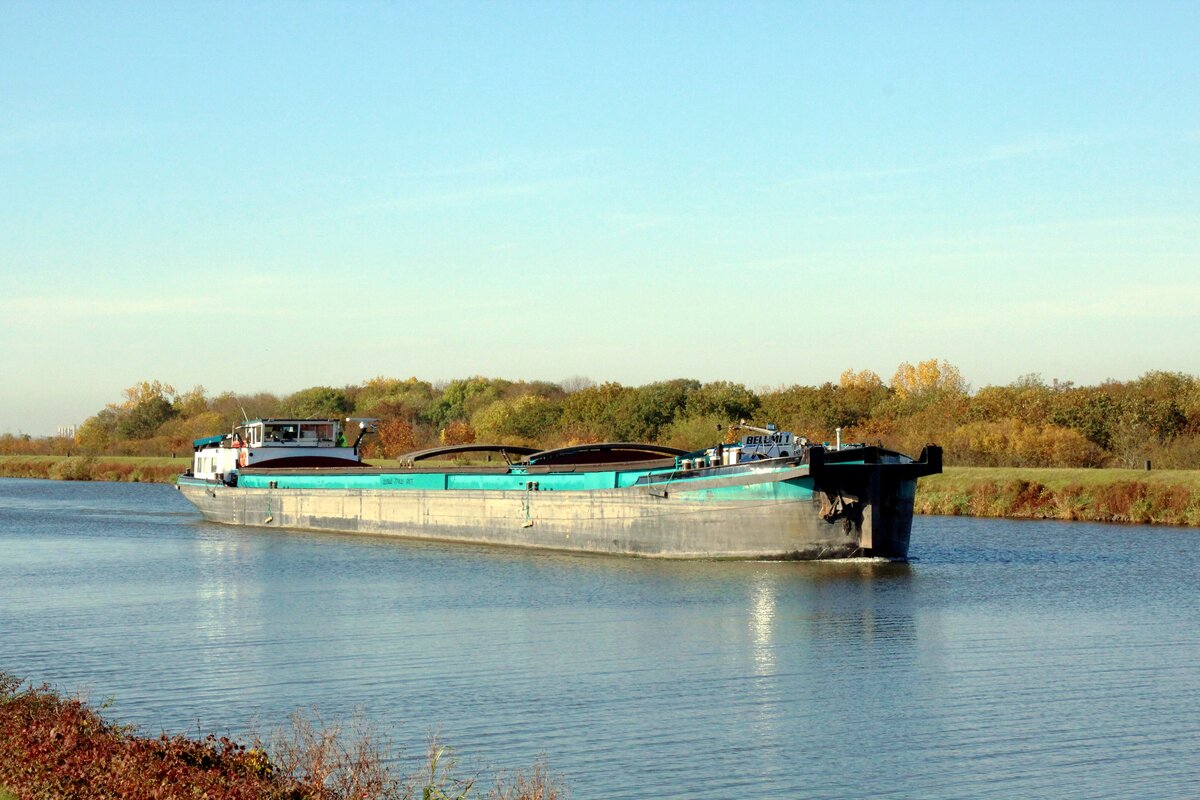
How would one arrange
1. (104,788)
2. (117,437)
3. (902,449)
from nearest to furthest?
(104,788) → (902,449) → (117,437)

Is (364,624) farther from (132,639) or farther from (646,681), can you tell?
(646,681)

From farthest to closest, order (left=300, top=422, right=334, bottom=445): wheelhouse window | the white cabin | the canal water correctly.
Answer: (left=300, top=422, right=334, bottom=445): wheelhouse window → the white cabin → the canal water

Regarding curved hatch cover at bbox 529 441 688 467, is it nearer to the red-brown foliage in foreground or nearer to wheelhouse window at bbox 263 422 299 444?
wheelhouse window at bbox 263 422 299 444

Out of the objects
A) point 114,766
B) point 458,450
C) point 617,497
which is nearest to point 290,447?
point 458,450

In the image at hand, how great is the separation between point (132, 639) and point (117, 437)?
4861 inches

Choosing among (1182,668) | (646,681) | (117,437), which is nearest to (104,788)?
(646,681)

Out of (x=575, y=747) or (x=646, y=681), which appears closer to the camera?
(x=575, y=747)

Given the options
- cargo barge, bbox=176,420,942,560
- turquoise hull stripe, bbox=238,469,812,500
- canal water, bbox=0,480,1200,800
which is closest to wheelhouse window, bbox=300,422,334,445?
cargo barge, bbox=176,420,942,560

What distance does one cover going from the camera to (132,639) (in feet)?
73.8

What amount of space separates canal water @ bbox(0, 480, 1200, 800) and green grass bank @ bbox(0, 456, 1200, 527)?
9040 mm

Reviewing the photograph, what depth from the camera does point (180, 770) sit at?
10.6 meters

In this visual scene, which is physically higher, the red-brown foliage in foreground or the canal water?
the red-brown foliage in foreground

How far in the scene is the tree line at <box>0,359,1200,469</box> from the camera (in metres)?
62.5

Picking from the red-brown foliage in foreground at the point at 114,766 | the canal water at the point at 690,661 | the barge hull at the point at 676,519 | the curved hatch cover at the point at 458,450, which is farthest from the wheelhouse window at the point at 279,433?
the red-brown foliage in foreground at the point at 114,766
